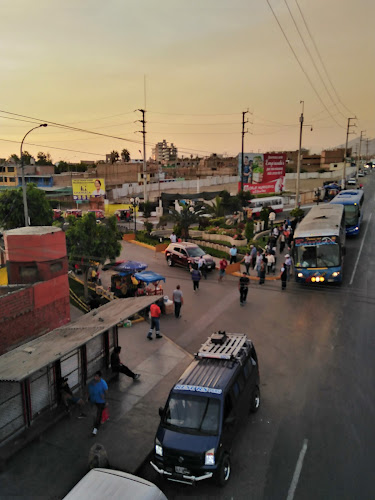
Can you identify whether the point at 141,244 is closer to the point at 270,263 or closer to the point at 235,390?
the point at 270,263

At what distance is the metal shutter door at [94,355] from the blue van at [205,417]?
11.1 feet

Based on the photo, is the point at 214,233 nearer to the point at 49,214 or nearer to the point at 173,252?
the point at 173,252

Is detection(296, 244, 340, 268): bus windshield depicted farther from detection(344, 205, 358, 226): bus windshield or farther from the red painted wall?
detection(344, 205, 358, 226): bus windshield

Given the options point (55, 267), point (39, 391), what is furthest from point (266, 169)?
point (39, 391)

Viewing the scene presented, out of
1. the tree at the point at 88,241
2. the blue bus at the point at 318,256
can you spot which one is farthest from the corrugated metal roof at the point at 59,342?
the blue bus at the point at 318,256

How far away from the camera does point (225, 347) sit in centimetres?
992

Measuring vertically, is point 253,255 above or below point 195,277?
above

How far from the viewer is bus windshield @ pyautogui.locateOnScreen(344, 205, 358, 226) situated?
3194 cm

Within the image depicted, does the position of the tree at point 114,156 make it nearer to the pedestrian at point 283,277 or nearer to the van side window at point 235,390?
the pedestrian at point 283,277

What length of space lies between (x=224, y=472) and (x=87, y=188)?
46796mm

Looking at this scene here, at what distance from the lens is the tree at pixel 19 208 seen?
32.8 metres

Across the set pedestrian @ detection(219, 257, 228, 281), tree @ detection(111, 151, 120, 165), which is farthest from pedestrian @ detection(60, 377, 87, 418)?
tree @ detection(111, 151, 120, 165)

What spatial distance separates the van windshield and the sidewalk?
1328 millimetres

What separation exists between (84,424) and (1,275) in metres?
10.2
